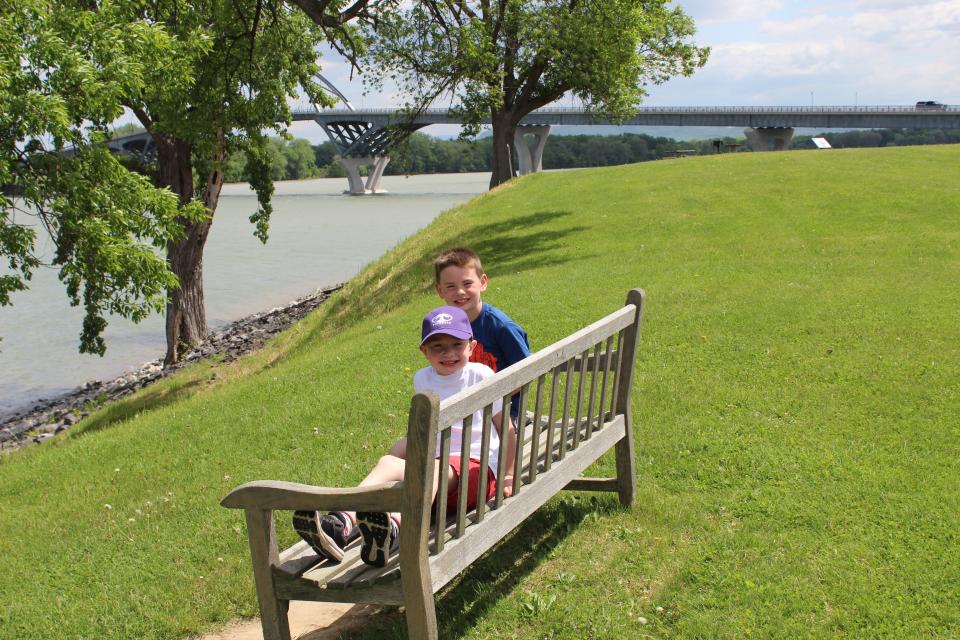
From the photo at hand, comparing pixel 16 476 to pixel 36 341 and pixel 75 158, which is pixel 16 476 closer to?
pixel 75 158

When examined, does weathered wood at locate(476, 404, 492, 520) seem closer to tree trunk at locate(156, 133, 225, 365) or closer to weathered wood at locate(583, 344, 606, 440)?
weathered wood at locate(583, 344, 606, 440)

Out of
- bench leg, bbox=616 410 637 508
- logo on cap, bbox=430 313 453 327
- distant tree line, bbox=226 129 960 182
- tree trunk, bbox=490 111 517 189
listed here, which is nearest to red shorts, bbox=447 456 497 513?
logo on cap, bbox=430 313 453 327

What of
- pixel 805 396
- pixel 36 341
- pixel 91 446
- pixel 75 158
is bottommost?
pixel 36 341

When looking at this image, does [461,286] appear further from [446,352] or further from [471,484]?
[471,484]

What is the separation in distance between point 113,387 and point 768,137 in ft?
172

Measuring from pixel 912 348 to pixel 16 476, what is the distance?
324 inches

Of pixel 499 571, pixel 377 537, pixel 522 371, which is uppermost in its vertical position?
pixel 522 371

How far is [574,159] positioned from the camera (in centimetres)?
8344

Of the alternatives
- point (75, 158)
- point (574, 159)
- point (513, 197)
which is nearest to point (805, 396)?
point (75, 158)

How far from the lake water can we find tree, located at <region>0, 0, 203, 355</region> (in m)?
8.80

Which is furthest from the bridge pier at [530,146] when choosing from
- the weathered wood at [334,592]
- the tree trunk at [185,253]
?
the weathered wood at [334,592]

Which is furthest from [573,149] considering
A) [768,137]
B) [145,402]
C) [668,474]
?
[668,474]

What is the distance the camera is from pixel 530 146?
66375 mm

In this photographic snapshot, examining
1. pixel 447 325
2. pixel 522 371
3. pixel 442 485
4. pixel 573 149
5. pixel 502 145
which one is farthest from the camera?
pixel 573 149
